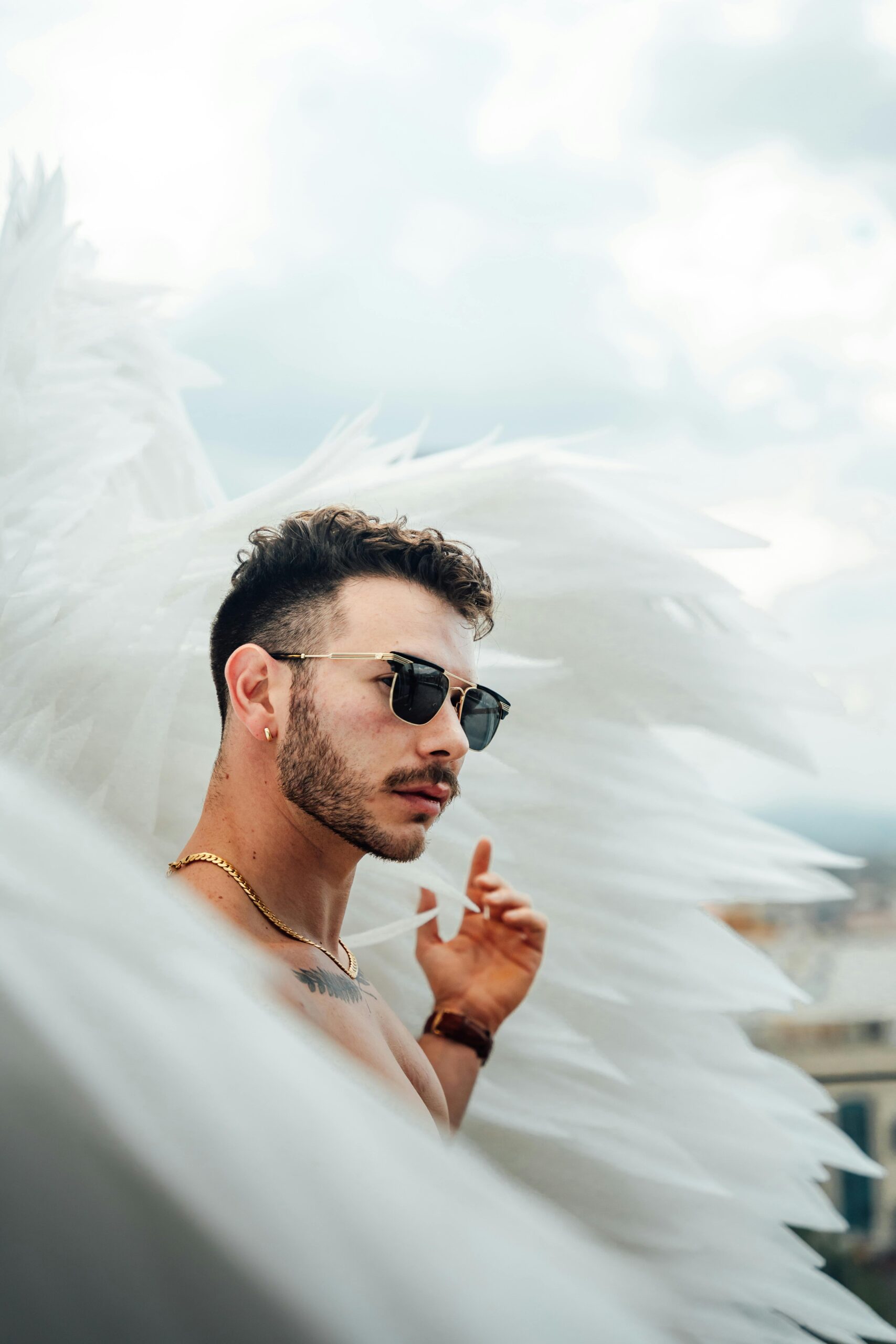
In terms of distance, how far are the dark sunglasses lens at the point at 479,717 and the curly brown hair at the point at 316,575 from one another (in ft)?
0.12

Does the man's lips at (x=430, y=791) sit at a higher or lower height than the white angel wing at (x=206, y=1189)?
higher

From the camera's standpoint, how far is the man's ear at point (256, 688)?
401 mm

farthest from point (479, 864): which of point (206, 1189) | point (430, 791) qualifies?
point (206, 1189)

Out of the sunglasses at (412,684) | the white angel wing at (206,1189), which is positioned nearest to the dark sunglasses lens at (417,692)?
the sunglasses at (412,684)

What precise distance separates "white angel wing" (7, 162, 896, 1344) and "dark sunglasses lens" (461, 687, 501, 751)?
12cm

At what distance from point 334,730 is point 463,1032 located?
209 millimetres

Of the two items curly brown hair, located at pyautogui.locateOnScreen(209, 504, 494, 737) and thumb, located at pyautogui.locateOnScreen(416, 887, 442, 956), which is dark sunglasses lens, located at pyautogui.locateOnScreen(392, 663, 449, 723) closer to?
curly brown hair, located at pyautogui.locateOnScreen(209, 504, 494, 737)

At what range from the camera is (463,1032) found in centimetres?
52

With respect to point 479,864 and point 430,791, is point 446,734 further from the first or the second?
point 479,864

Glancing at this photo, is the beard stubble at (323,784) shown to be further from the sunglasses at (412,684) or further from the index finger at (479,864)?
the index finger at (479,864)

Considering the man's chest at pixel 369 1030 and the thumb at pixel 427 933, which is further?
the thumb at pixel 427 933

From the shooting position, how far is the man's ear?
0.40 m

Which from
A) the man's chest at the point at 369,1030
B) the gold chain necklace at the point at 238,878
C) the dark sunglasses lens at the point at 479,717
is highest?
the dark sunglasses lens at the point at 479,717

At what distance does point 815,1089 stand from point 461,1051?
0.83ft
